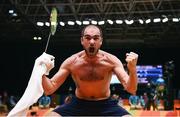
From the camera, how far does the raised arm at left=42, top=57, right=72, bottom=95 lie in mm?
4051

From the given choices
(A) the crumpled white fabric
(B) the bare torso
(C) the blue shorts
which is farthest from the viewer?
(B) the bare torso

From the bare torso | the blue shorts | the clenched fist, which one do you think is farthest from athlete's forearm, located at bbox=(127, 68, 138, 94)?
the bare torso

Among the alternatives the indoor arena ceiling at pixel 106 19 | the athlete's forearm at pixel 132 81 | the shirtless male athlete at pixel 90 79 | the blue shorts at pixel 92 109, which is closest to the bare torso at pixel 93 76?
the shirtless male athlete at pixel 90 79

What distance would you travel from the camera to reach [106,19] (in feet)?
62.7

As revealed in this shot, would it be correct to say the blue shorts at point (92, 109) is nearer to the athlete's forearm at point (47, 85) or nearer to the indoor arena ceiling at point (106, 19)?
the athlete's forearm at point (47, 85)

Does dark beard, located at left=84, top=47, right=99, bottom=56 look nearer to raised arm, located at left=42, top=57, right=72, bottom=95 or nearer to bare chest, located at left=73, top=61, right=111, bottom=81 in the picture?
bare chest, located at left=73, top=61, right=111, bottom=81

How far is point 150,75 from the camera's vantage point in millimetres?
19438

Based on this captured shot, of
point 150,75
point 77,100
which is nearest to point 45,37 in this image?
point 150,75

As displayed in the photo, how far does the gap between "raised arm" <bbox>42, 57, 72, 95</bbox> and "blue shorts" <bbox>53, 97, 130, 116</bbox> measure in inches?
8.9

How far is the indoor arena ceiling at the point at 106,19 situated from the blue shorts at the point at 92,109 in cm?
1320

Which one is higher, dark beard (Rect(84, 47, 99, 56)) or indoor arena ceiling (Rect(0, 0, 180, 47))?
indoor arena ceiling (Rect(0, 0, 180, 47))

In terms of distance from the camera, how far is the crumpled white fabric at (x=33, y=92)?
3.66m

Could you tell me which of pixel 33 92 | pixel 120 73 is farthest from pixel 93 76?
pixel 33 92

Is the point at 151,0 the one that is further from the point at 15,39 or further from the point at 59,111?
the point at 59,111
